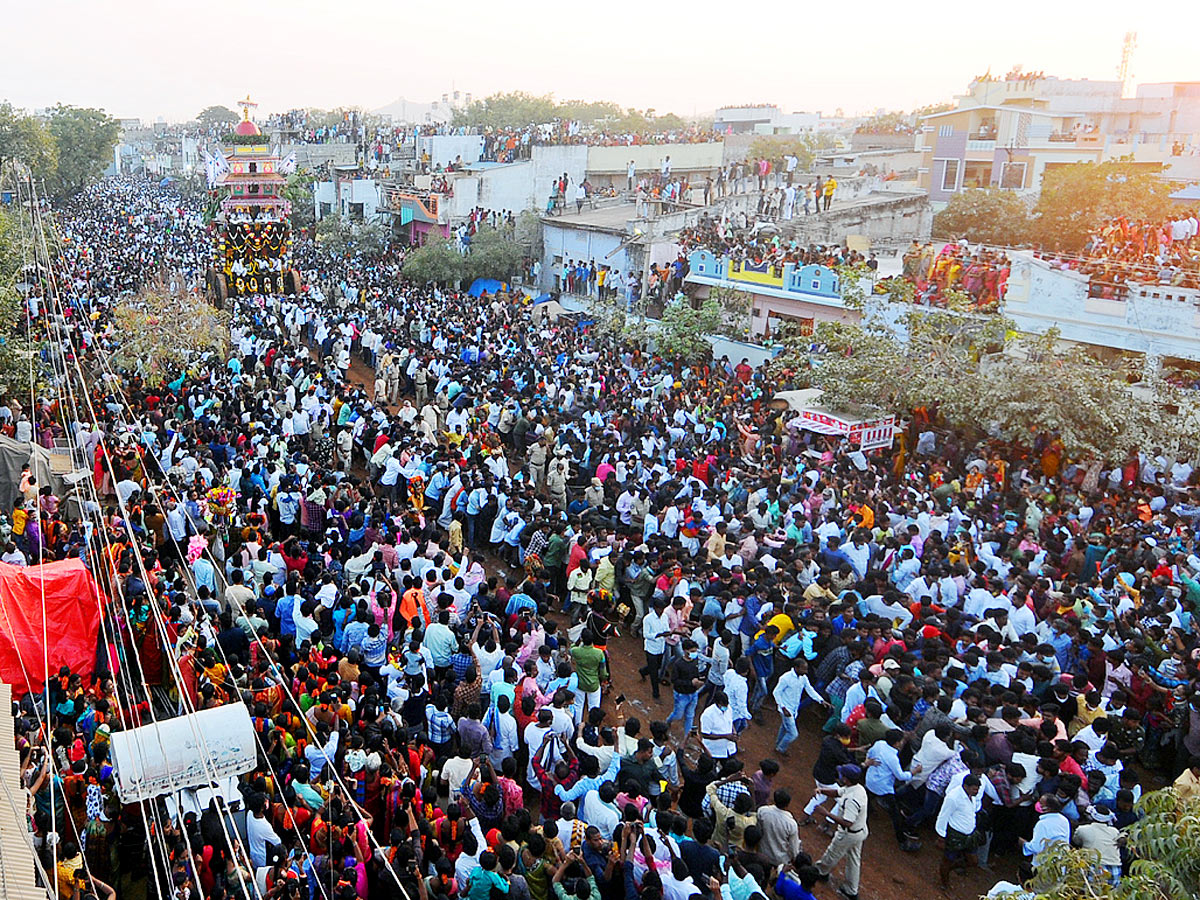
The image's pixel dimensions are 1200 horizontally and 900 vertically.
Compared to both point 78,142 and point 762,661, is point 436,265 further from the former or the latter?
point 78,142

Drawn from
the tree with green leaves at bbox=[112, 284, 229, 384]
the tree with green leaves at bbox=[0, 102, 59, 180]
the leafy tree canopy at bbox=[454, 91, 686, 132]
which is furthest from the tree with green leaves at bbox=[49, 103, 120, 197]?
the tree with green leaves at bbox=[112, 284, 229, 384]

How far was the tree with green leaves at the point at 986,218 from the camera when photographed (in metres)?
22.9

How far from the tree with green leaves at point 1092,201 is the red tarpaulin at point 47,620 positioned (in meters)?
19.5

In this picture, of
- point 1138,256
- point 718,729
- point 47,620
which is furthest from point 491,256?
point 718,729

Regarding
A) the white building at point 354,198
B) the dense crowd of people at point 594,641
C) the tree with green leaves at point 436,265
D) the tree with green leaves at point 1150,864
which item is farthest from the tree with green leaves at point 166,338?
the white building at point 354,198

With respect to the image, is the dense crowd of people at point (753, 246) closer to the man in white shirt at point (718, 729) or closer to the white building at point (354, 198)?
the man in white shirt at point (718, 729)

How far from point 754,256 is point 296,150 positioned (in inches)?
1246

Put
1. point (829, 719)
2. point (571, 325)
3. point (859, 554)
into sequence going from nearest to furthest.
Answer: point (829, 719)
point (859, 554)
point (571, 325)

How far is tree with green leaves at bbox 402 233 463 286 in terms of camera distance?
27.9m

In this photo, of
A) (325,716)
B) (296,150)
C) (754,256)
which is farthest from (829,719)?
(296,150)

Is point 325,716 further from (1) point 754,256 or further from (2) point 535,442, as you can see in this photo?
(1) point 754,256

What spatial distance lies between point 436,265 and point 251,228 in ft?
16.3

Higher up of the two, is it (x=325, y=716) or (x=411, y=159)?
(x=411, y=159)

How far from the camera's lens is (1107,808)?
22.1ft
